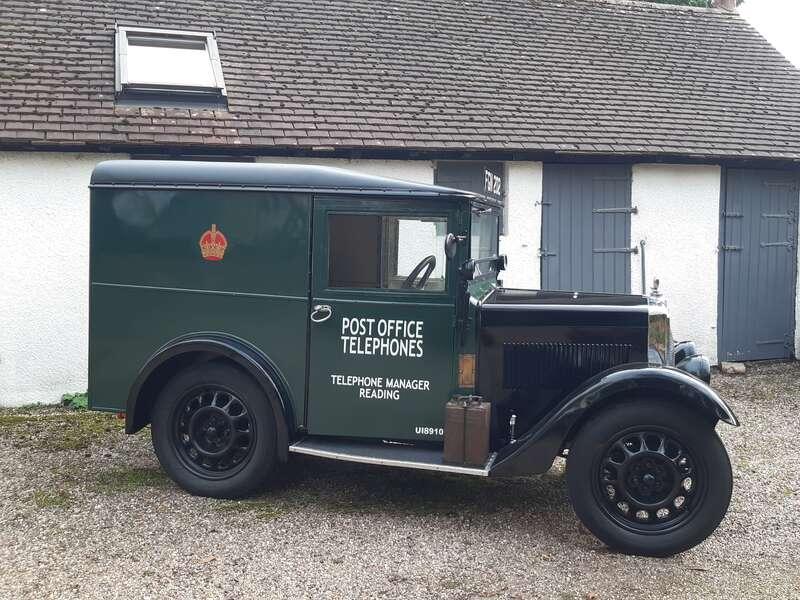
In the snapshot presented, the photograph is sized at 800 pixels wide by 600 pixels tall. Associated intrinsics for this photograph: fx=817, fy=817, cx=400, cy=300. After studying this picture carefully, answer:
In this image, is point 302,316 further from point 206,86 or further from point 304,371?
point 206,86

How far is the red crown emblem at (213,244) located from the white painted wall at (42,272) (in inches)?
154

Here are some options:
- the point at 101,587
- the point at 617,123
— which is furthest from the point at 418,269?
the point at 617,123

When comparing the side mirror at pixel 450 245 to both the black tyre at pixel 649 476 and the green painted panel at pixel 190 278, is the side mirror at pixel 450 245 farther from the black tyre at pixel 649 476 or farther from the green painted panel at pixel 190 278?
the black tyre at pixel 649 476

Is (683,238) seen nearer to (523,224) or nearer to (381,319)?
(523,224)

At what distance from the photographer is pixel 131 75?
9.41 metres

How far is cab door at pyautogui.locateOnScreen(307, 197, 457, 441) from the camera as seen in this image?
5098mm

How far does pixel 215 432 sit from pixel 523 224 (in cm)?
566

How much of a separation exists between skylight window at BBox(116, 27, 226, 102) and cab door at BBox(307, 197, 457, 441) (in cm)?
501

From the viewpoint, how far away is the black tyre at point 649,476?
4633 mm

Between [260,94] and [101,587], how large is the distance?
6910 mm

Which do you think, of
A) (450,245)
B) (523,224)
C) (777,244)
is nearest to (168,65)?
(523,224)

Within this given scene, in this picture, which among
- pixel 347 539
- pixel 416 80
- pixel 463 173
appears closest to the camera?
pixel 347 539

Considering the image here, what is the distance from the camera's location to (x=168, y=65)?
9.84 meters

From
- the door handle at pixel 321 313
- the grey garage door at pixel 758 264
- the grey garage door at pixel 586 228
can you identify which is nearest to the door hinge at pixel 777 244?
the grey garage door at pixel 758 264
